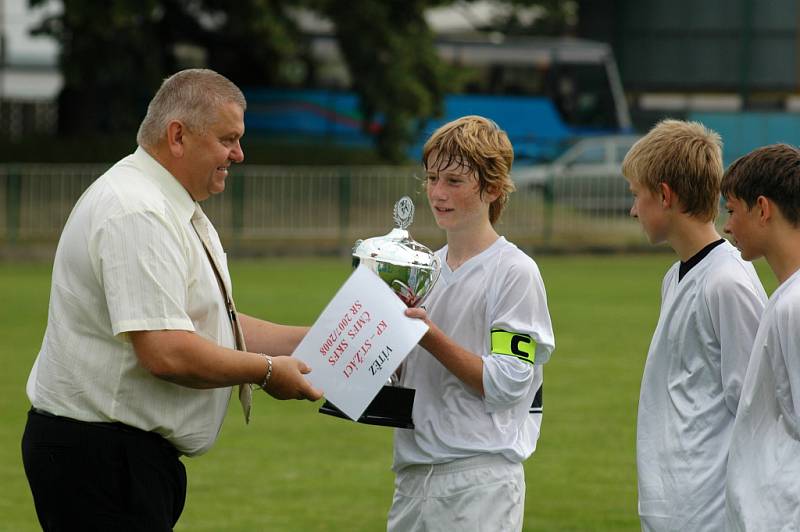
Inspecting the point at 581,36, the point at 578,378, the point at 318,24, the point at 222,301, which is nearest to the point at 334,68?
the point at 318,24

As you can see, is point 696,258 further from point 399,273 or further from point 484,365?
point 399,273

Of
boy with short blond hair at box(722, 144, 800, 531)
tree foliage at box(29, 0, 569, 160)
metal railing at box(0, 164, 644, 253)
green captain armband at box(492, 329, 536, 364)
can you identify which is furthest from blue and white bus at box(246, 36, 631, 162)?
boy with short blond hair at box(722, 144, 800, 531)

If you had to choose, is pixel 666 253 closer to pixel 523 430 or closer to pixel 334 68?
pixel 334 68

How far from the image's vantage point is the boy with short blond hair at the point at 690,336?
164 inches

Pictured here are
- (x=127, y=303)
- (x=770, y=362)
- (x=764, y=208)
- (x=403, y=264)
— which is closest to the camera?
(x=770, y=362)

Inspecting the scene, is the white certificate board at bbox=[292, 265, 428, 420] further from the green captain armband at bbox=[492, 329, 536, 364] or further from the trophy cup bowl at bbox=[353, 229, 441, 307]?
the green captain armband at bbox=[492, 329, 536, 364]

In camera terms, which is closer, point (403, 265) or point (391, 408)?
point (403, 265)

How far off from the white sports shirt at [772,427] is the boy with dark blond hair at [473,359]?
700 millimetres

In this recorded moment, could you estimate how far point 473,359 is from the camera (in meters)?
4.30

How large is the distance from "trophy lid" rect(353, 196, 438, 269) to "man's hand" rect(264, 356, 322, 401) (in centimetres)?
37

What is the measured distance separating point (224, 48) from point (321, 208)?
7390mm

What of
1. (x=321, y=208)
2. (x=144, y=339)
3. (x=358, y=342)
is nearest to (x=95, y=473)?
(x=144, y=339)

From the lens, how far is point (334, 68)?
34.7 metres

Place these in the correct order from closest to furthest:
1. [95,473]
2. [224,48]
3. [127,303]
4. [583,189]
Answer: [127,303]
[95,473]
[583,189]
[224,48]
